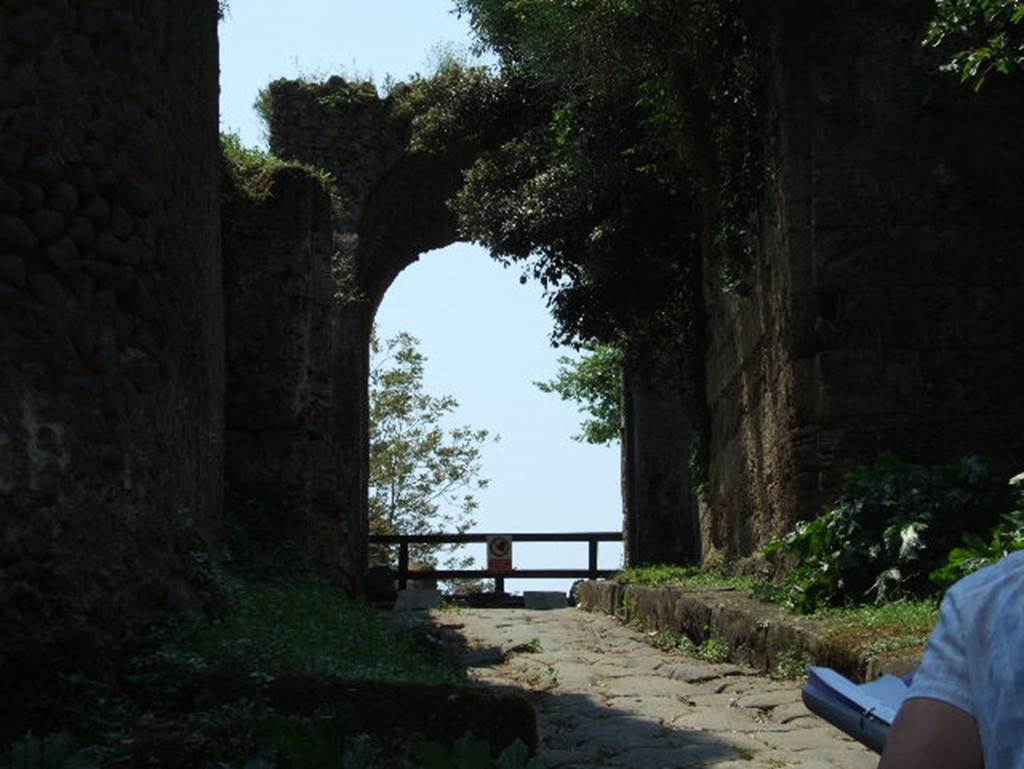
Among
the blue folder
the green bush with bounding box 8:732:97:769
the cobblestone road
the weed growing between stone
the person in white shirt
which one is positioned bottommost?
the cobblestone road

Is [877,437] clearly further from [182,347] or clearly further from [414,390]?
[414,390]

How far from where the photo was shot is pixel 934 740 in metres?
1.18

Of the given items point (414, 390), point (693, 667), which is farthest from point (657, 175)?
point (414, 390)

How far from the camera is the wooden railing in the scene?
18.4 metres

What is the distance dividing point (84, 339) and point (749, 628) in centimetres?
398

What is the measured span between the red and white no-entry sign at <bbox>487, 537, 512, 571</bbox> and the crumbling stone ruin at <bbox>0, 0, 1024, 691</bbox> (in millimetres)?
4745

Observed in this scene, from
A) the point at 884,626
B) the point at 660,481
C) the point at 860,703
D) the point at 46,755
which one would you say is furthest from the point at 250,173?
the point at 660,481

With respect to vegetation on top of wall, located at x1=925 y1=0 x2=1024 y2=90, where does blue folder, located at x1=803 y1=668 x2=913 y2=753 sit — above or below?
below

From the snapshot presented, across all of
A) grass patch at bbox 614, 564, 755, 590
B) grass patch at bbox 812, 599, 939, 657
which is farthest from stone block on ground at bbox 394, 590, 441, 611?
grass patch at bbox 812, 599, 939, 657

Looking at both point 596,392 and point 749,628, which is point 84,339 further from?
point 596,392

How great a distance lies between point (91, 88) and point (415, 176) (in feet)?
39.7

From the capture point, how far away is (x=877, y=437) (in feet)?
26.4

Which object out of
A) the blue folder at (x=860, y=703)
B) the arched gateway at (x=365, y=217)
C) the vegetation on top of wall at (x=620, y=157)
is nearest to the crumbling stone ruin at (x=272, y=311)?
the vegetation on top of wall at (x=620, y=157)

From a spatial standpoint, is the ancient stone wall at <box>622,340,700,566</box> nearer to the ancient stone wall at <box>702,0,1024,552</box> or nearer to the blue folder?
the ancient stone wall at <box>702,0,1024,552</box>
